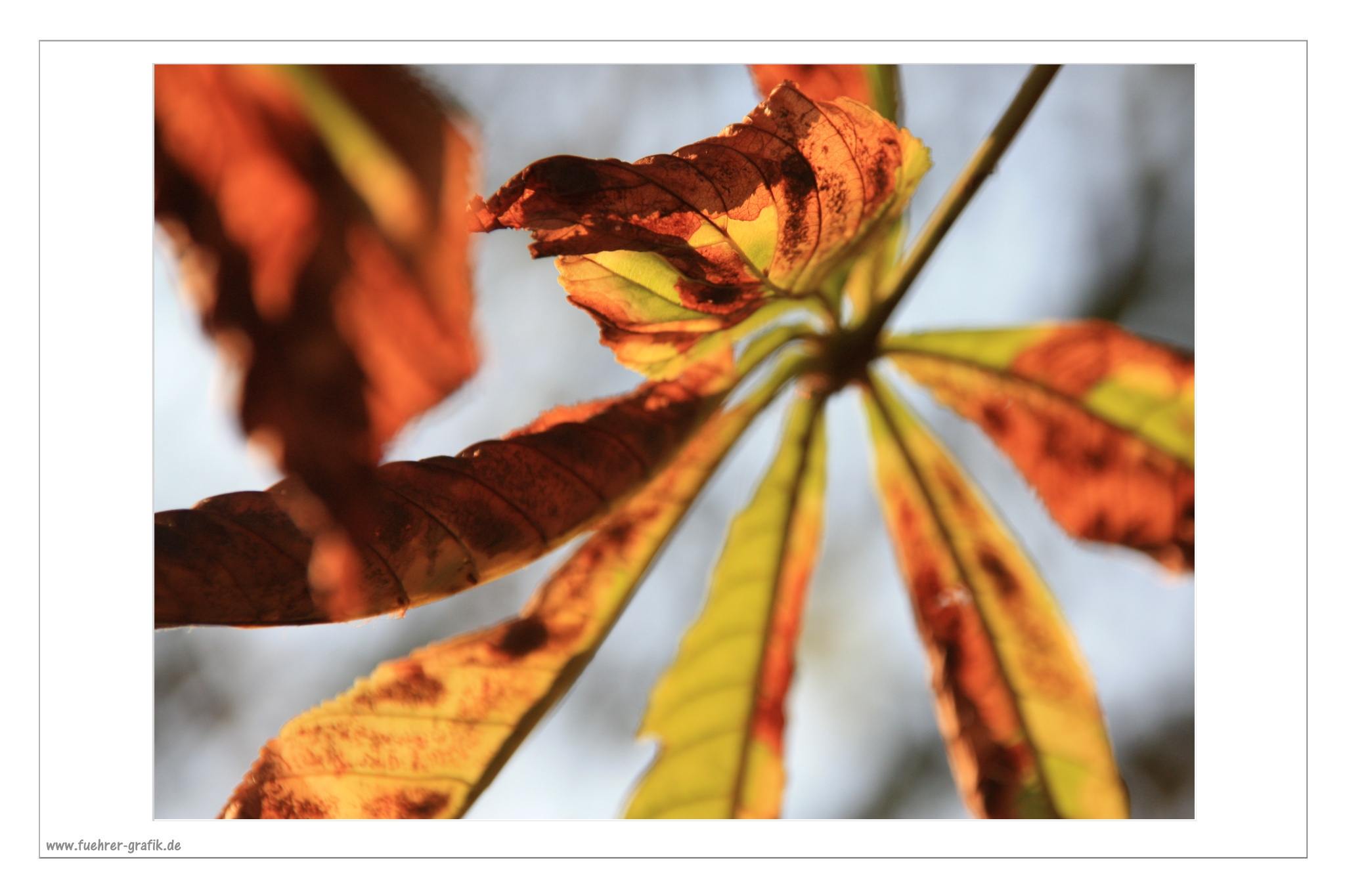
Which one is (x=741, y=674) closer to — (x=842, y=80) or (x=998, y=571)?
(x=998, y=571)

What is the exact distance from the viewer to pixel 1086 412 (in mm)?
599

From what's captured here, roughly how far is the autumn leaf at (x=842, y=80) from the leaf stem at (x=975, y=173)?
0.17 feet

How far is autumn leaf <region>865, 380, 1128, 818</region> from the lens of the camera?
632 mm

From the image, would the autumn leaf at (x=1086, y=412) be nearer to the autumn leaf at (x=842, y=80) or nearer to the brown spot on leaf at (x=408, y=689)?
the autumn leaf at (x=842, y=80)

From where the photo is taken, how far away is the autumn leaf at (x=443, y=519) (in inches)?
13.3

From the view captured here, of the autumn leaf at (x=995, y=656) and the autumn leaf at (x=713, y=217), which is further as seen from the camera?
the autumn leaf at (x=995, y=656)

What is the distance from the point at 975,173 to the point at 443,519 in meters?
0.32

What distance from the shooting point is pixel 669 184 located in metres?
0.35

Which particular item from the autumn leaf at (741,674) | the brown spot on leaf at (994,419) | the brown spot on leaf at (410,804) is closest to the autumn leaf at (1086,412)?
the brown spot on leaf at (994,419)
